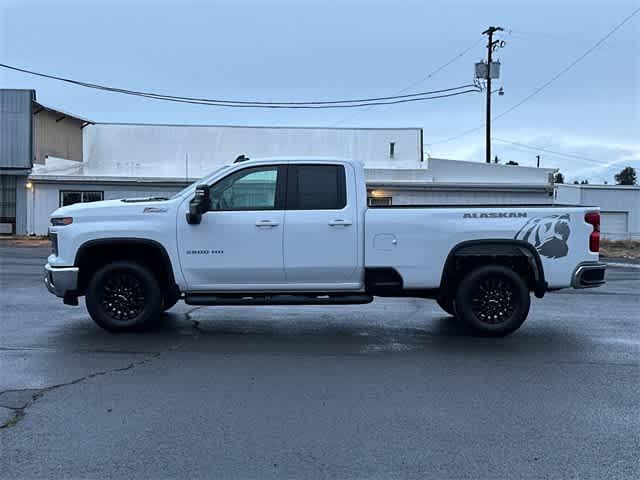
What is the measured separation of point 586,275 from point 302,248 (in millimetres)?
3483

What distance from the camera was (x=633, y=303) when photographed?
39.1 ft

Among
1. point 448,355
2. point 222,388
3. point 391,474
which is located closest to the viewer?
point 391,474

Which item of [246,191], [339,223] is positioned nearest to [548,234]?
[339,223]

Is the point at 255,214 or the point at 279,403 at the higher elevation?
the point at 255,214

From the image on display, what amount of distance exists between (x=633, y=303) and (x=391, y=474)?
9327 millimetres

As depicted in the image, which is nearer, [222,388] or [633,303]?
[222,388]

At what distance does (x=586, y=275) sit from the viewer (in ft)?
26.6

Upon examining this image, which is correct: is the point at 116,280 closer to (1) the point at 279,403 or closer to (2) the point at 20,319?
(2) the point at 20,319

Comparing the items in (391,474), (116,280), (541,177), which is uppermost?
(541,177)

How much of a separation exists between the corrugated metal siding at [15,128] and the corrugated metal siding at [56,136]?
866mm

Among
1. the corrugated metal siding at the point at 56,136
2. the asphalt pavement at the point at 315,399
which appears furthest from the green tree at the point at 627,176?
the asphalt pavement at the point at 315,399

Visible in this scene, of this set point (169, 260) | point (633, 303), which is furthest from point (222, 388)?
point (633, 303)

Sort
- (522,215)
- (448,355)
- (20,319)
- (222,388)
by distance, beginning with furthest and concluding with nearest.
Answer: (20,319), (522,215), (448,355), (222,388)

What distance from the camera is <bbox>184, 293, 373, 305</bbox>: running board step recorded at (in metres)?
8.06
